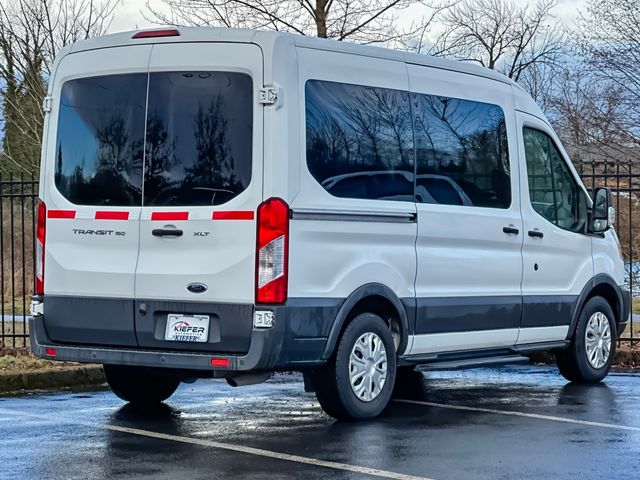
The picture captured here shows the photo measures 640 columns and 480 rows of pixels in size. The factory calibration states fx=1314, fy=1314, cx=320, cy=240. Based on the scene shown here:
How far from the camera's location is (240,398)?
1011cm

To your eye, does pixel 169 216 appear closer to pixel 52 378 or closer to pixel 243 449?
pixel 243 449

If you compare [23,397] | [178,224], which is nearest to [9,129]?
[23,397]

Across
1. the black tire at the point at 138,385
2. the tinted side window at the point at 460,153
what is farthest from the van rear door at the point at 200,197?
the tinted side window at the point at 460,153

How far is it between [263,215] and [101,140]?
1392 millimetres

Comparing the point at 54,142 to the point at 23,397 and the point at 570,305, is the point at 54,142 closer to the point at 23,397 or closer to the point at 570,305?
the point at 23,397

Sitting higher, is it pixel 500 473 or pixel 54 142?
pixel 54 142

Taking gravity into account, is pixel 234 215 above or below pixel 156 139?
below

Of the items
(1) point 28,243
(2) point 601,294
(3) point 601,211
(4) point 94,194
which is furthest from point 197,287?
(1) point 28,243

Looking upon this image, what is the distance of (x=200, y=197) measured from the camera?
27.0ft

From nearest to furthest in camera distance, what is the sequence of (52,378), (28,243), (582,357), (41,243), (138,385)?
(41,243)
(138,385)
(52,378)
(582,357)
(28,243)

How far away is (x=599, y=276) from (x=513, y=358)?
152 cm

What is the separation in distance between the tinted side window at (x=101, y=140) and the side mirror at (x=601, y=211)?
4.34 m

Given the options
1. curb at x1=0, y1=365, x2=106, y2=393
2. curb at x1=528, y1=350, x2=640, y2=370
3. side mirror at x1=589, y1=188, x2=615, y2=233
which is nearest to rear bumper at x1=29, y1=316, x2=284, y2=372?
curb at x1=0, y1=365, x2=106, y2=393

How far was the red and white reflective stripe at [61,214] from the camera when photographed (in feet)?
28.6
